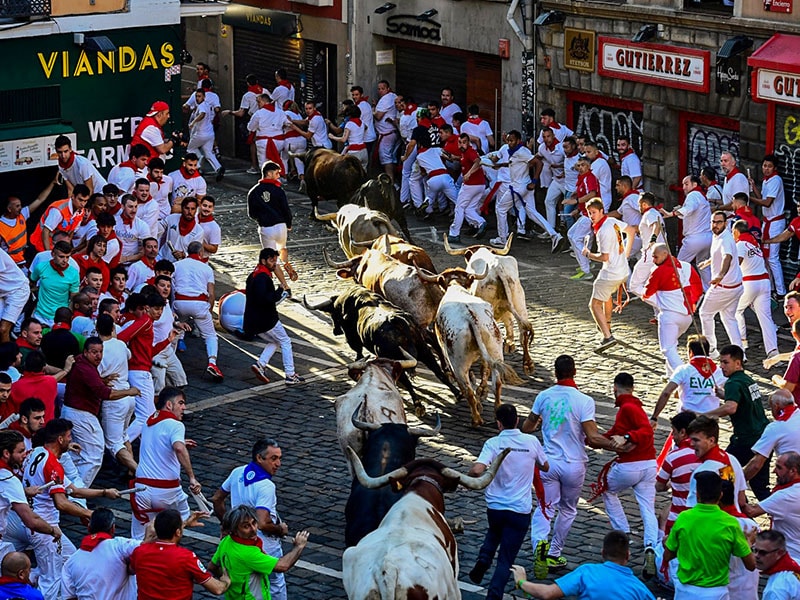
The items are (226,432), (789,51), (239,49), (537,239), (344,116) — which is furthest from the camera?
(239,49)

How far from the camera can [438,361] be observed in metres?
16.9

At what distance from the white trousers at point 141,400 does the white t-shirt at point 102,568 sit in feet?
14.9

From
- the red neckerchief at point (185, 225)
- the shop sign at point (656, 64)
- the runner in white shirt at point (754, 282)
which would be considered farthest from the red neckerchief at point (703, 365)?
the shop sign at point (656, 64)

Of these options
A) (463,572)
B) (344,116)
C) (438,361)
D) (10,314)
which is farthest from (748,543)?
(344,116)

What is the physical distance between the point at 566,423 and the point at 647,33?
1231cm

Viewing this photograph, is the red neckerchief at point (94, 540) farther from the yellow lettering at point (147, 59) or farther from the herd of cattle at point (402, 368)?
the yellow lettering at point (147, 59)

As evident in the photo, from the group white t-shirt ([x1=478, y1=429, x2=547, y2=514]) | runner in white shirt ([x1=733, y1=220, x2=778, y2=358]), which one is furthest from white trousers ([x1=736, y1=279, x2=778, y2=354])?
white t-shirt ([x1=478, y1=429, x2=547, y2=514])

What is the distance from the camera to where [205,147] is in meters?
29.3

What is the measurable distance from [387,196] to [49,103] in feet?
19.1

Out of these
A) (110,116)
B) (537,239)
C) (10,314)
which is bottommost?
(537,239)

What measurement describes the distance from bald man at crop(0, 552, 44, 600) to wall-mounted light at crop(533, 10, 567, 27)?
17.5 meters

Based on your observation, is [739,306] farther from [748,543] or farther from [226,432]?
[748,543]

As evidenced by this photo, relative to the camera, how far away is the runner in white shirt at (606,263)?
18266 millimetres

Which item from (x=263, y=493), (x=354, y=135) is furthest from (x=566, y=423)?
(x=354, y=135)
